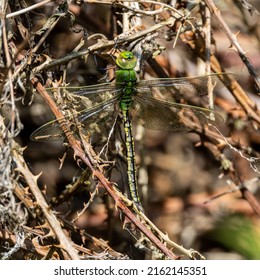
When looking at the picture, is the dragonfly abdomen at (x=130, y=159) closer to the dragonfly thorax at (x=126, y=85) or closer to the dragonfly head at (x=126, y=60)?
the dragonfly thorax at (x=126, y=85)

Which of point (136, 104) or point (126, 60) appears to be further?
point (136, 104)

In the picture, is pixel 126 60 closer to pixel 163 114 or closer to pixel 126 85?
pixel 126 85

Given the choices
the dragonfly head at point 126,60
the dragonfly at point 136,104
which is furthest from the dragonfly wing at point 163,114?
the dragonfly head at point 126,60

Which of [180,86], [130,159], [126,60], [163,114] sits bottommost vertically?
[130,159]

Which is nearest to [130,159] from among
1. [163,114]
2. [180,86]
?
[163,114]

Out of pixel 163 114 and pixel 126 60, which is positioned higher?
pixel 126 60

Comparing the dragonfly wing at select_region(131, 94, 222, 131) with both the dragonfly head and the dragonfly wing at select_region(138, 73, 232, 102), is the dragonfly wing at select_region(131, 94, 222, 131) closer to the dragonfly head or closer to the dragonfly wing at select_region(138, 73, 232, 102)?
the dragonfly wing at select_region(138, 73, 232, 102)

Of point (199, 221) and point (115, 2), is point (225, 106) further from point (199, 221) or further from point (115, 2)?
point (115, 2)

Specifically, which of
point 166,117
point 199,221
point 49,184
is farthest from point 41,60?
point 199,221
